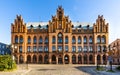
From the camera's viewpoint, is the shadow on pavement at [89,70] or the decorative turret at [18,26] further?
the decorative turret at [18,26]

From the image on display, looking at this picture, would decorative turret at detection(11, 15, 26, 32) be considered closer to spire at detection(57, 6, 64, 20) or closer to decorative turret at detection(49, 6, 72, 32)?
decorative turret at detection(49, 6, 72, 32)

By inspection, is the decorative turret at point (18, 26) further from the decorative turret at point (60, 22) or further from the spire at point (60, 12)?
the spire at point (60, 12)

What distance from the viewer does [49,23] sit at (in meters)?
108

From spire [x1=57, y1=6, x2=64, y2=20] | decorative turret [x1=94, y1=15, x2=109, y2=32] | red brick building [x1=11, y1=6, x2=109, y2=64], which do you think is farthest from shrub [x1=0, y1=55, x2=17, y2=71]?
decorative turret [x1=94, y1=15, x2=109, y2=32]

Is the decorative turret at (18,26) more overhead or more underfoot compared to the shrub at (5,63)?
more overhead

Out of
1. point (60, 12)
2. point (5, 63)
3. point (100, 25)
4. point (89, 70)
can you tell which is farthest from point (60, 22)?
point (5, 63)

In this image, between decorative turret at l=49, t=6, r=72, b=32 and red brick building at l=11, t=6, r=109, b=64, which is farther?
decorative turret at l=49, t=6, r=72, b=32

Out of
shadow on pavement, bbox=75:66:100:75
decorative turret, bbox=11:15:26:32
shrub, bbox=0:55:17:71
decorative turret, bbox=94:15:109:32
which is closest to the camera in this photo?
shadow on pavement, bbox=75:66:100:75

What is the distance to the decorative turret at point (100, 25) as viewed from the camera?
350 ft

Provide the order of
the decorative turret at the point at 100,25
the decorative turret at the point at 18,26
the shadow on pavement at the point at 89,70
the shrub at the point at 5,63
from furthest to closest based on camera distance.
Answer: the decorative turret at the point at 18,26
the decorative turret at the point at 100,25
the shrub at the point at 5,63
the shadow on pavement at the point at 89,70

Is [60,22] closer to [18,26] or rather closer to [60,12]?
[60,12]

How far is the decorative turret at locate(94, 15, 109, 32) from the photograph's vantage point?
106544 millimetres

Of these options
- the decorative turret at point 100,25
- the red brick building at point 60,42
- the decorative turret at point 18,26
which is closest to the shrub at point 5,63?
the red brick building at point 60,42

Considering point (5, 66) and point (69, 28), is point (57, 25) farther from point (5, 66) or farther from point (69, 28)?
point (5, 66)
